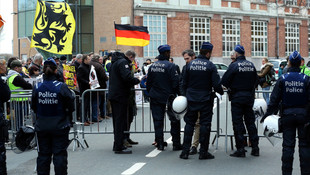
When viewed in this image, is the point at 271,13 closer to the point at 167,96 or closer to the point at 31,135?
the point at 167,96

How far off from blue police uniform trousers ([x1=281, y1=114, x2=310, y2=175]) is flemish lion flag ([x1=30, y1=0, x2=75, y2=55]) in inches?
286

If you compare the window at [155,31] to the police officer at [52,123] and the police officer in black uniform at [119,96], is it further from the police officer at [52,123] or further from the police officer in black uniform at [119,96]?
the police officer at [52,123]

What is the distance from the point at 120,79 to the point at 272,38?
118 ft

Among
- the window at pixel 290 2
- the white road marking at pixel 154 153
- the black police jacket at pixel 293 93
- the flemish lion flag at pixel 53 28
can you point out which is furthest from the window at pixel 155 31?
the black police jacket at pixel 293 93

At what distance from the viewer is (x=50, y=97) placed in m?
6.14

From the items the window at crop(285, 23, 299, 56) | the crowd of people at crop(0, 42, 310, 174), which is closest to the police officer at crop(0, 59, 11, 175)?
the crowd of people at crop(0, 42, 310, 174)

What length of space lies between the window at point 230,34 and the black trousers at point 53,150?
3451 centimetres

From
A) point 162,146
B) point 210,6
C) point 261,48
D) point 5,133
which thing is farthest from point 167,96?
point 261,48

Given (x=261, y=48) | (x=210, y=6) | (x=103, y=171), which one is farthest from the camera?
(x=261, y=48)

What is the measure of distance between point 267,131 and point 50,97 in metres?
3.04

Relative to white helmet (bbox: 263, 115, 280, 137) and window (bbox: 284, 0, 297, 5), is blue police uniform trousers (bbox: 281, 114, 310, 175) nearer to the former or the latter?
white helmet (bbox: 263, 115, 280, 137)

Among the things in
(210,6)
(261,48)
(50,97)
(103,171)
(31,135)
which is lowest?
(103,171)

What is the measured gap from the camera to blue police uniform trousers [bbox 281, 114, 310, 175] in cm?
640

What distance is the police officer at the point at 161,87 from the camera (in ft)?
29.8
